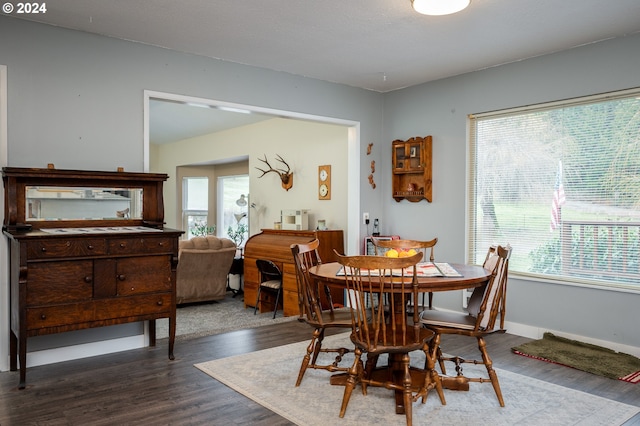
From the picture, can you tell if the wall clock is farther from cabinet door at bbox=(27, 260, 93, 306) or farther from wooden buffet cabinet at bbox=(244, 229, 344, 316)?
cabinet door at bbox=(27, 260, 93, 306)

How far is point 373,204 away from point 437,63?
1801 millimetres

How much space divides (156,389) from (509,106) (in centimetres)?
388

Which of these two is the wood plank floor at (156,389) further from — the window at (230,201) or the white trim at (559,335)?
the window at (230,201)

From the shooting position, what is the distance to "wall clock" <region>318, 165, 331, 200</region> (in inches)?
247

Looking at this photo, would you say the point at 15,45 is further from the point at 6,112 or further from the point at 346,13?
the point at 346,13

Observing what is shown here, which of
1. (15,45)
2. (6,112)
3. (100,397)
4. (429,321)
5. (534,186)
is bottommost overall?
(100,397)

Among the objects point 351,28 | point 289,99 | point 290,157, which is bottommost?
Answer: point 290,157

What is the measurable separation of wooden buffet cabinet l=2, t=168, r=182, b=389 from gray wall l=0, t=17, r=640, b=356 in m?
0.21

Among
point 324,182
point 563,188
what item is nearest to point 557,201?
point 563,188

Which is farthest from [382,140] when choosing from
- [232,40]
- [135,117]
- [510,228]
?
[135,117]

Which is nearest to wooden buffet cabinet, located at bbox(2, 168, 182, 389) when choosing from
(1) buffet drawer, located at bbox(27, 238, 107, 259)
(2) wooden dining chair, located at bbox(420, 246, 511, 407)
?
(1) buffet drawer, located at bbox(27, 238, 107, 259)

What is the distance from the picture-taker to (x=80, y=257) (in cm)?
334

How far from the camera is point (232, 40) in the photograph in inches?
161

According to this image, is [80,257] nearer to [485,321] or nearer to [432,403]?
[432,403]
